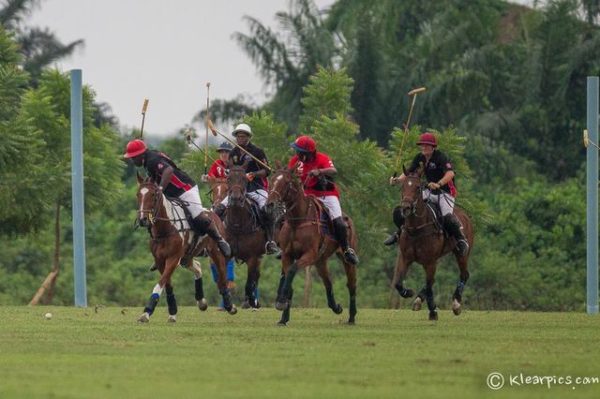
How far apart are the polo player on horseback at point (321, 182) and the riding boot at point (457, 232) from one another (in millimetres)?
2383

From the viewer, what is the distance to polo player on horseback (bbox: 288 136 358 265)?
2675 cm

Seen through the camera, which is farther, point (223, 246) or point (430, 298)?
point (430, 298)

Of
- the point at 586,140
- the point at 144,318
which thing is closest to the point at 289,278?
the point at 144,318

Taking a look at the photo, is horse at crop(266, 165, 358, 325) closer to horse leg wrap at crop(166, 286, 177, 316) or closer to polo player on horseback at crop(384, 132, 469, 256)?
horse leg wrap at crop(166, 286, 177, 316)

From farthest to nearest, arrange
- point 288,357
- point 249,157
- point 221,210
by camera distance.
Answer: point 221,210 < point 249,157 < point 288,357

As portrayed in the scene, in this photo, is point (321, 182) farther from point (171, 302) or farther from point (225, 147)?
point (225, 147)

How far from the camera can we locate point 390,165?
1649 inches

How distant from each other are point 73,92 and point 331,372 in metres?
17.3

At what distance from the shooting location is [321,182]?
27.1m

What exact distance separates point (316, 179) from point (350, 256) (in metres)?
1.24

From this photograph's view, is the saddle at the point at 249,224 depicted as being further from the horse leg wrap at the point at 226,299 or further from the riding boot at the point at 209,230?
the riding boot at the point at 209,230

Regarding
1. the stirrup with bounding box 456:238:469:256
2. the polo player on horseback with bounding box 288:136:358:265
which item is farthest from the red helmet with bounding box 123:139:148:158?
the stirrup with bounding box 456:238:469:256

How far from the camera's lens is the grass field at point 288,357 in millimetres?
16969

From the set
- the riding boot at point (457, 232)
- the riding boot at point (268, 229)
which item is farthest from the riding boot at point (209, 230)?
the riding boot at point (457, 232)
